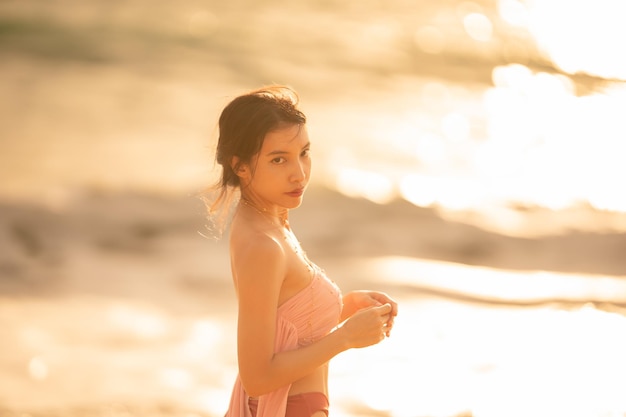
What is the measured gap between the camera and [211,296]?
332 inches

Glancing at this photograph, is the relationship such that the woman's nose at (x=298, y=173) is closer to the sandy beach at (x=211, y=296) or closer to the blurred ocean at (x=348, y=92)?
the sandy beach at (x=211, y=296)

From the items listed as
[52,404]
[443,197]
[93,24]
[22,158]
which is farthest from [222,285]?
[93,24]

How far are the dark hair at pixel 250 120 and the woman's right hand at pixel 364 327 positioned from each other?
22.2 inches

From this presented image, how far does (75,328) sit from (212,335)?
0.89 metres

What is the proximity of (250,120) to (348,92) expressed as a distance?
1208 centimetres

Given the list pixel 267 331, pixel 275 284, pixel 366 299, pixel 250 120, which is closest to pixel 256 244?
pixel 275 284

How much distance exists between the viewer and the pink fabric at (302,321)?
11.3ft

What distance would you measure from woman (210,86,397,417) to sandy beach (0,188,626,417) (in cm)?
297

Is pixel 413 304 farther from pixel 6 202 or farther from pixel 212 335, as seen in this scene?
pixel 6 202

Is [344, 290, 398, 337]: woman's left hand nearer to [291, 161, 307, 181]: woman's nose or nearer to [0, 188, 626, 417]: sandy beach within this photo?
[291, 161, 307, 181]: woman's nose

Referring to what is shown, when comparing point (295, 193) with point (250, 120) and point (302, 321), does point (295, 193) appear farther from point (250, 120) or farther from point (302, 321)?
point (302, 321)

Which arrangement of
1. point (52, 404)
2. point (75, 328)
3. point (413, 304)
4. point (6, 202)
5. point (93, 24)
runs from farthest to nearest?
point (93, 24) → point (6, 202) → point (413, 304) → point (75, 328) → point (52, 404)

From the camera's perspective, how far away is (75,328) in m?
7.64

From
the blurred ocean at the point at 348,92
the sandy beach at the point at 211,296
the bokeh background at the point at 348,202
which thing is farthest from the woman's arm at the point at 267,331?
the blurred ocean at the point at 348,92
